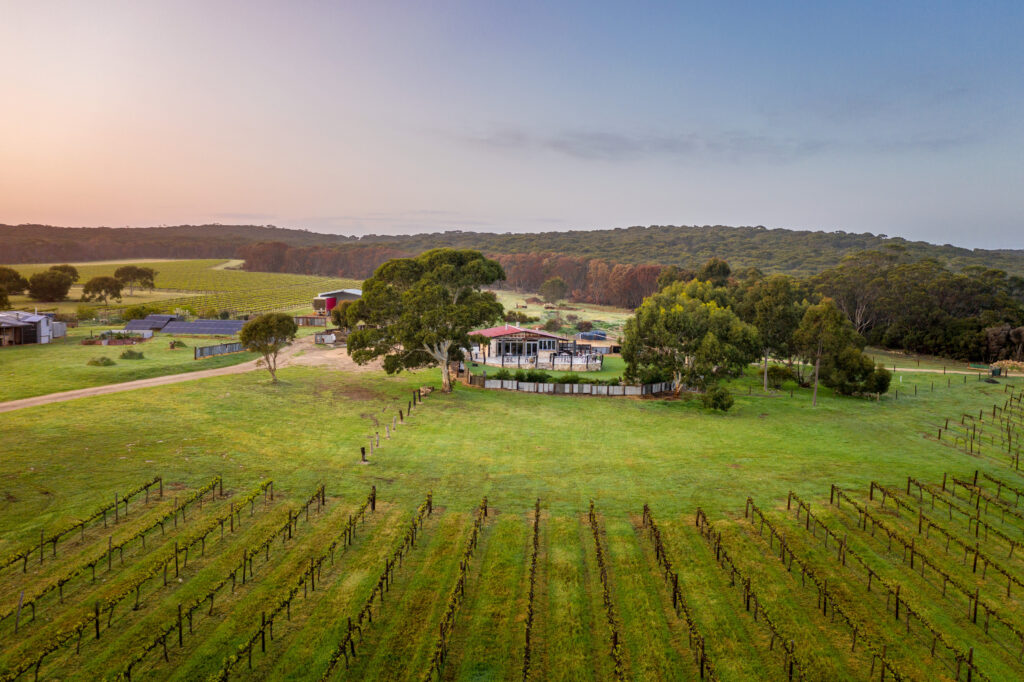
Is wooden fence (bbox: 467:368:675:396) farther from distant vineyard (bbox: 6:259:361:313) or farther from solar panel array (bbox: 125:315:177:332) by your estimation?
distant vineyard (bbox: 6:259:361:313)

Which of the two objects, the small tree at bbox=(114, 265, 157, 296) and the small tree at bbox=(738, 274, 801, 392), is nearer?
the small tree at bbox=(738, 274, 801, 392)

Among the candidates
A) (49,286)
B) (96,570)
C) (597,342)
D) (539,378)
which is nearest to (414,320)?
(539,378)

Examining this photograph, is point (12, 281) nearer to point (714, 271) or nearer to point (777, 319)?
point (777, 319)

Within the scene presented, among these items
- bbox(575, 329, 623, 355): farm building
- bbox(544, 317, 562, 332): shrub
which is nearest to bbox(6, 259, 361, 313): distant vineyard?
bbox(544, 317, 562, 332): shrub

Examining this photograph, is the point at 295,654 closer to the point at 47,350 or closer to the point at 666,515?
the point at 666,515

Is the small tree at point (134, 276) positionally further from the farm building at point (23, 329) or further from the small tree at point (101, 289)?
the farm building at point (23, 329)

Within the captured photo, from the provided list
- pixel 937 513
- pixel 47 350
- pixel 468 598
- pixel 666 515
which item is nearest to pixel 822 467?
pixel 937 513

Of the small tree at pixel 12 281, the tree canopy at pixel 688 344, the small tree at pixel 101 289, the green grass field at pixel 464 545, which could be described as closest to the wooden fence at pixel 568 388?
the tree canopy at pixel 688 344
